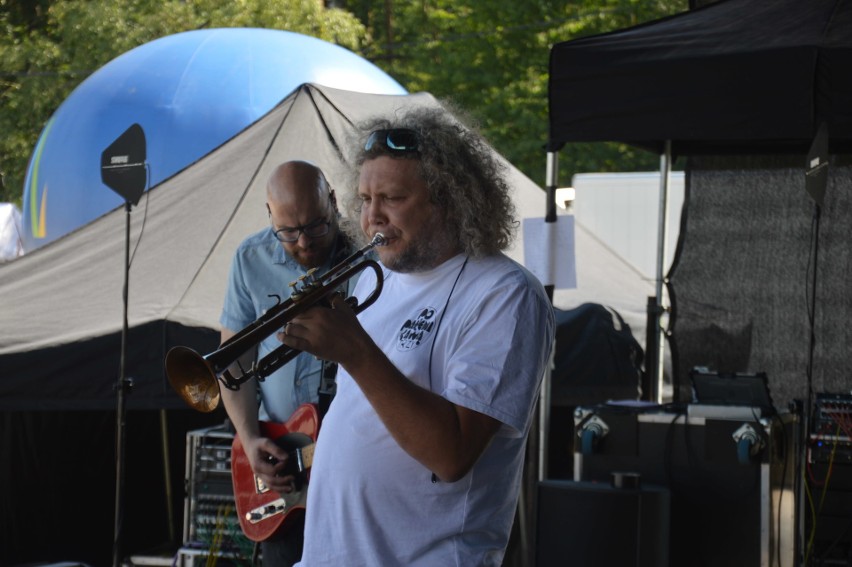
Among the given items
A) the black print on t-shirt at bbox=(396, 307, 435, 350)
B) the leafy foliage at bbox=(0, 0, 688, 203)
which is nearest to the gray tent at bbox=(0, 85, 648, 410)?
the black print on t-shirt at bbox=(396, 307, 435, 350)

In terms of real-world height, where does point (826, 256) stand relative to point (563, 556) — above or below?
above

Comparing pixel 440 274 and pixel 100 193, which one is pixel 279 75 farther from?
pixel 440 274

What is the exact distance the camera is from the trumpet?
2.42 m

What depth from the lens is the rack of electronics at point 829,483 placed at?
218 inches

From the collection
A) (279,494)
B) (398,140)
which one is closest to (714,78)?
(279,494)

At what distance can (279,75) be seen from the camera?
9273 millimetres

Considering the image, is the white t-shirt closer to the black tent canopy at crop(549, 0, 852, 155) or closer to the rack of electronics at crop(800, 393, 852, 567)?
the black tent canopy at crop(549, 0, 852, 155)

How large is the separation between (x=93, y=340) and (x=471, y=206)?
3947 mm

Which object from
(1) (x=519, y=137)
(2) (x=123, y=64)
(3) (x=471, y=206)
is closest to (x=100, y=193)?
(2) (x=123, y=64)

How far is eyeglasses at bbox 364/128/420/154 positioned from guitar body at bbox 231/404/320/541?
1.74m

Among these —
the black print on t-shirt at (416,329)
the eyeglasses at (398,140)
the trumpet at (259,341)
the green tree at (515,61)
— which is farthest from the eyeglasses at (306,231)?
the green tree at (515,61)

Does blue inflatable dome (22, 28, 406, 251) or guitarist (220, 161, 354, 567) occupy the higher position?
blue inflatable dome (22, 28, 406, 251)

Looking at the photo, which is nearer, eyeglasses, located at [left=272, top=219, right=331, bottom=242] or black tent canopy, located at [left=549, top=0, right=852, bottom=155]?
eyeglasses, located at [left=272, top=219, right=331, bottom=242]

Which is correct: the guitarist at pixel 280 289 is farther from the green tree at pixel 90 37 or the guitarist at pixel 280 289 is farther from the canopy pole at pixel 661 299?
the green tree at pixel 90 37
